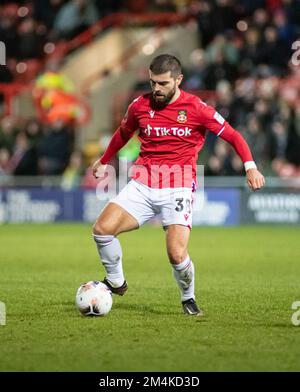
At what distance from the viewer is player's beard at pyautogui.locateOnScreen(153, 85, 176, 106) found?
9.24 metres

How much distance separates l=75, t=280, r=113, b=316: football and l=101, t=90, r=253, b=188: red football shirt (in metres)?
1.11

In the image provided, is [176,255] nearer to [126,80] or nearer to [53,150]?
[53,150]

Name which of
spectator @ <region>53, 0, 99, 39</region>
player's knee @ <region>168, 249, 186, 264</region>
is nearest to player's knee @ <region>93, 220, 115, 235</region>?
player's knee @ <region>168, 249, 186, 264</region>

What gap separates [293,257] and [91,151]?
9965mm

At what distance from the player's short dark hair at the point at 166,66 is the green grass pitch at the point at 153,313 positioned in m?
2.20

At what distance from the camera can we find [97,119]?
2542cm

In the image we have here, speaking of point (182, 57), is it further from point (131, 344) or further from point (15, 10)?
point (131, 344)

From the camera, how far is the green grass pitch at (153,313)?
7157 millimetres

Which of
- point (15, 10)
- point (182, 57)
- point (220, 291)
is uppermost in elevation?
point (15, 10)

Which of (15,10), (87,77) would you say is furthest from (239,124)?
(15,10)

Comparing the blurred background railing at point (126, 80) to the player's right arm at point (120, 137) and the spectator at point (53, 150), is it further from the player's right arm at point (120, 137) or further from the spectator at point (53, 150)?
the player's right arm at point (120, 137)

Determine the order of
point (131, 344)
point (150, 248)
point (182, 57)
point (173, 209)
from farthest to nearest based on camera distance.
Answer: point (182, 57) < point (150, 248) < point (173, 209) < point (131, 344)

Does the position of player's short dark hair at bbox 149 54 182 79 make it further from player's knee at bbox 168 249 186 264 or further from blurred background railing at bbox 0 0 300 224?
blurred background railing at bbox 0 0 300 224

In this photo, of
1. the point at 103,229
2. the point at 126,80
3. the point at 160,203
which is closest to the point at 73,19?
the point at 126,80
